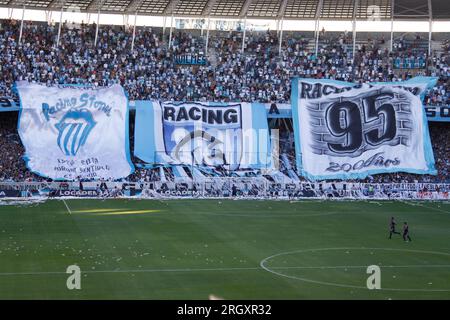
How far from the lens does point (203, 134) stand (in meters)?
69.2

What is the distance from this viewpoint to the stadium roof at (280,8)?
77.7 metres

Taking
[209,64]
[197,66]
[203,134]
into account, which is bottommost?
[203,134]

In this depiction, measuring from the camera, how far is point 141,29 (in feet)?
258

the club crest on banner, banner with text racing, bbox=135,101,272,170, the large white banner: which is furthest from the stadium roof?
the club crest on banner

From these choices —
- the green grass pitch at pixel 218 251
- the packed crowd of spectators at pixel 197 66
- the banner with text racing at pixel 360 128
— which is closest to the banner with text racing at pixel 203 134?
the packed crowd of spectators at pixel 197 66

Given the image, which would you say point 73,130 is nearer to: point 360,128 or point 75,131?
point 75,131

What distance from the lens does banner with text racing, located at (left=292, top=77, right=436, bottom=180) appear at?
69.6m

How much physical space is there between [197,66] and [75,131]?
50.8ft

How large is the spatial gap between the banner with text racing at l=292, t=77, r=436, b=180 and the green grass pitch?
15.0 m

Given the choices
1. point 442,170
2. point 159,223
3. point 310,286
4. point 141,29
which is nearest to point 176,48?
point 141,29

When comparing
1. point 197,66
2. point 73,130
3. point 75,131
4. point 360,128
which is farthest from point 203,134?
point 360,128

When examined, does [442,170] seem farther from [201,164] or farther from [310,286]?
[310,286]

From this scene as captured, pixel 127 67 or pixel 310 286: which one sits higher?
pixel 127 67
